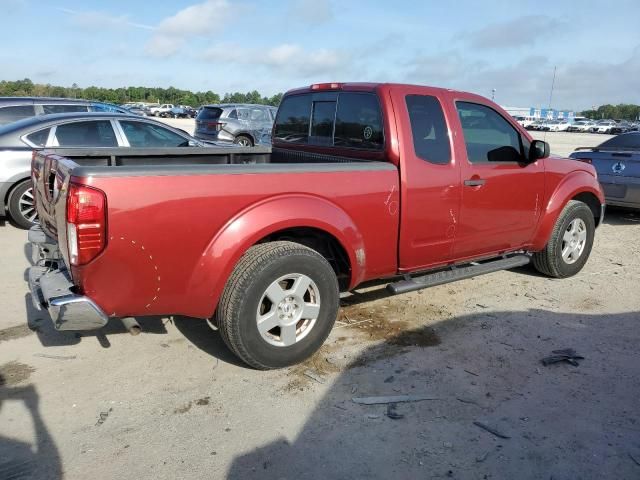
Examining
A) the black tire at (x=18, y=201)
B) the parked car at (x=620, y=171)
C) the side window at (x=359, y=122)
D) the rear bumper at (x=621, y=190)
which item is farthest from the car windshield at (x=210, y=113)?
the side window at (x=359, y=122)

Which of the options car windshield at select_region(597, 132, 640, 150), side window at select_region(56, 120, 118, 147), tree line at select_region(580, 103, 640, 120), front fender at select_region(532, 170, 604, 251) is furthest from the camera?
tree line at select_region(580, 103, 640, 120)

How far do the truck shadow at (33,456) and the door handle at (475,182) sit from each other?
3.46 m

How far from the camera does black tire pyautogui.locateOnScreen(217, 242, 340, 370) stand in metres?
3.28

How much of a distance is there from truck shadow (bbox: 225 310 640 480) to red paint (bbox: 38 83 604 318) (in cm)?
79

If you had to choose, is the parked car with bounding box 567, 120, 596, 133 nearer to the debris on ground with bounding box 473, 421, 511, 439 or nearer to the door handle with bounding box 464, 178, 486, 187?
the door handle with bounding box 464, 178, 486, 187

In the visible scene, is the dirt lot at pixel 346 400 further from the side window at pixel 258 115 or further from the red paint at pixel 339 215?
the side window at pixel 258 115

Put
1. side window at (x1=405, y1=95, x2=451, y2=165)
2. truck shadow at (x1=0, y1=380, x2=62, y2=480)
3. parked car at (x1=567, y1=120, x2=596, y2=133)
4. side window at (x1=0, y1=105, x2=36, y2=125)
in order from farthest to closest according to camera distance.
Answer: parked car at (x1=567, y1=120, x2=596, y2=133)
side window at (x1=0, y1=105, x2=36, y2=125)
side window at (x1=405, y1=95, x2=451, y2=165)
truck shadow at (x1=0, y1=380, x2=62, y2=480)

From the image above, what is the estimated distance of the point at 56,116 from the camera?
24.8 ft

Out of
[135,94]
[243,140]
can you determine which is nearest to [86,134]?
[243,140]

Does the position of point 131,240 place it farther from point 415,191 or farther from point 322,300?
point 415,191

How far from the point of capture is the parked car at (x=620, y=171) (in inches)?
320

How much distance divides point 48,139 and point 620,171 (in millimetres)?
8673

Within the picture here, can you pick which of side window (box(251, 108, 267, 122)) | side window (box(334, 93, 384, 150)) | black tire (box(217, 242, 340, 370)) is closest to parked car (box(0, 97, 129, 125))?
side window (box(251, 108, 267, 122))

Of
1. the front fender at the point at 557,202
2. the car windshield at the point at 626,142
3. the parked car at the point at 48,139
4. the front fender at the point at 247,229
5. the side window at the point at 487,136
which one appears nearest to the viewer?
the front fender at the point at 247,229
